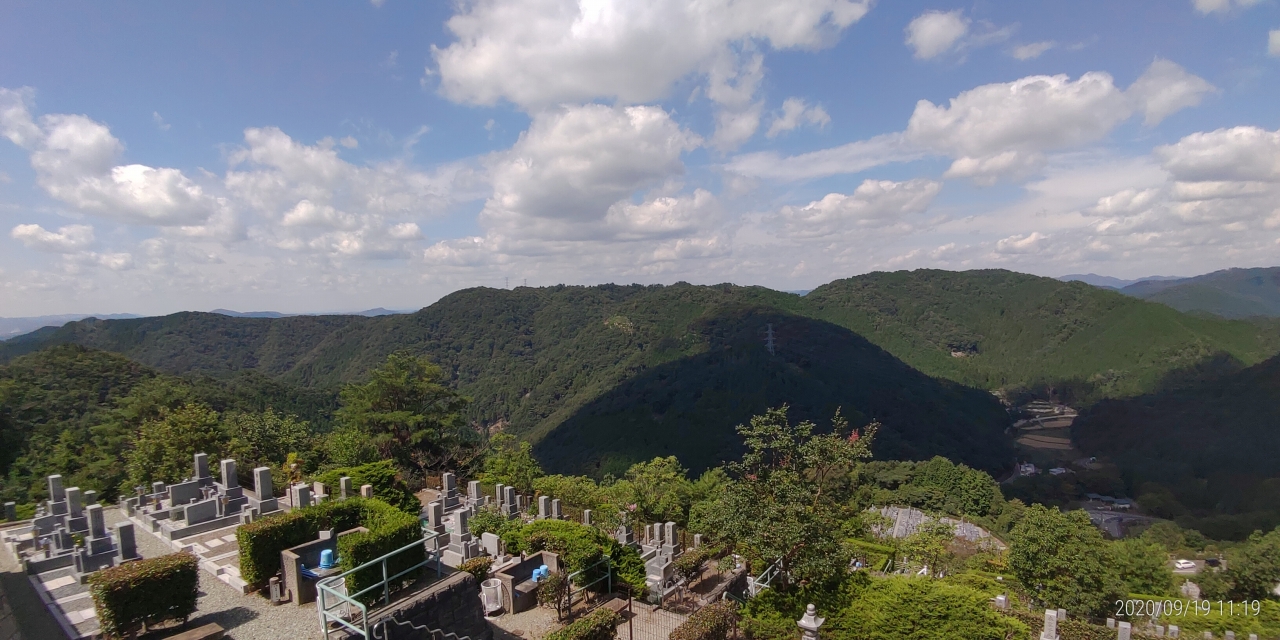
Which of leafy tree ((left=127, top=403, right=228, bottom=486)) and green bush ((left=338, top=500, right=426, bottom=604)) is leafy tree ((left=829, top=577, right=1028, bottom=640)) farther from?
leafy tree ((left=127, top=403, right=228, bottom=486))

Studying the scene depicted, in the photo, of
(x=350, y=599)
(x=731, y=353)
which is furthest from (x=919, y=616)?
(x=731, y=353)

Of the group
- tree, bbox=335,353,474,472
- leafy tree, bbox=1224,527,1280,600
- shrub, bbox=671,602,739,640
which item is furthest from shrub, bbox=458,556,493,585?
leafy tree, bbox=1224,527,1280,600

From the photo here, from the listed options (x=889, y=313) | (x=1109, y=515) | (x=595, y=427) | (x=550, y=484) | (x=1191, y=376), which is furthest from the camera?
(x=889, y=313)

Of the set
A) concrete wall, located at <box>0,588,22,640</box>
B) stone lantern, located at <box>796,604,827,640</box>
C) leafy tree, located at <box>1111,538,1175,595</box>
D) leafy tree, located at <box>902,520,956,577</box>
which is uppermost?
concrete wall, located at <box>0,588,22,640</box>

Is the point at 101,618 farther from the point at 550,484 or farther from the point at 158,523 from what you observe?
the point at 550,484

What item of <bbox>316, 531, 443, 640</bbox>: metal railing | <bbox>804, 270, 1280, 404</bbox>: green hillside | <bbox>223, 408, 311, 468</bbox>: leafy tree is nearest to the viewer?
<bbox>316, 531, 443, 640</bbox>: metal railing

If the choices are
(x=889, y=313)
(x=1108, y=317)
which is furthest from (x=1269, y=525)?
(x=889, y=313)

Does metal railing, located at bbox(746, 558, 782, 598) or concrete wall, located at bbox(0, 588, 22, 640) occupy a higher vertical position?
concrete wall, located at bbox(0, 588, 22, 640)

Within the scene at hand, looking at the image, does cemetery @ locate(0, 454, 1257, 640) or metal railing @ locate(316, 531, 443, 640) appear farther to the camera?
cemetery @ locate(0, 454, 1257, 640)
